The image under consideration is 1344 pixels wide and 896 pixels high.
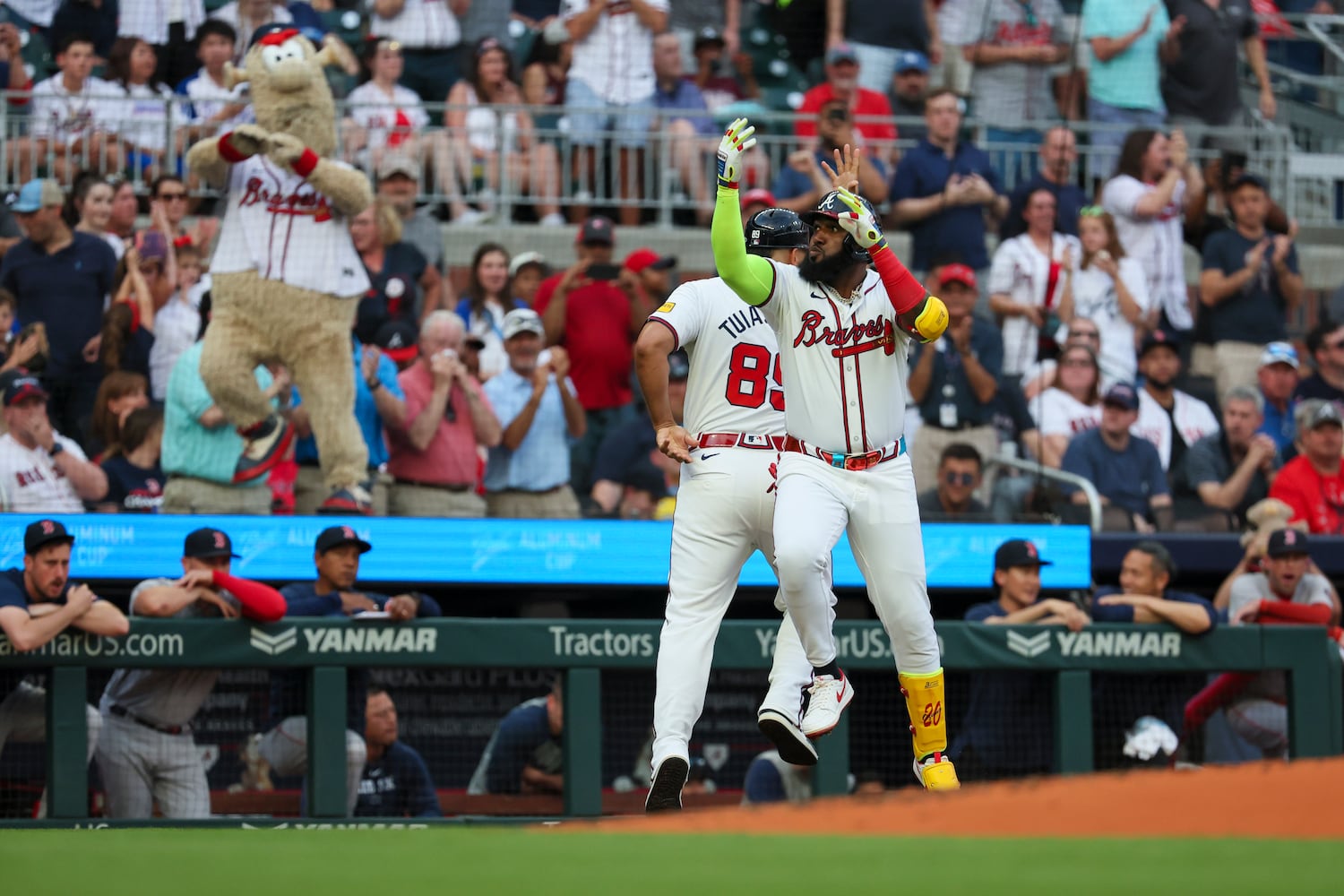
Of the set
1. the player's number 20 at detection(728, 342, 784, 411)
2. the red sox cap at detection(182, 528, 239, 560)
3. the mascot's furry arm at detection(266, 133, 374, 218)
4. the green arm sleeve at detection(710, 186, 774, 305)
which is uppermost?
the mascot's furry arm at detection(266, 133, 374, 218)

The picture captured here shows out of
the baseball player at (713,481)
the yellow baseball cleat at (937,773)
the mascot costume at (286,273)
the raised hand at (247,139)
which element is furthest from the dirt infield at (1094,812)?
the raised hand at (247,139)

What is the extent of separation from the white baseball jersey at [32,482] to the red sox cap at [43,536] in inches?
35.7

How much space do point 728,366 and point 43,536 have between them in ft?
9.59

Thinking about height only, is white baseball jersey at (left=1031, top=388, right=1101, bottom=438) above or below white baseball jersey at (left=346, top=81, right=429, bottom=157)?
below

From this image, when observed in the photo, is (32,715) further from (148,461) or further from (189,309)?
(189,309)

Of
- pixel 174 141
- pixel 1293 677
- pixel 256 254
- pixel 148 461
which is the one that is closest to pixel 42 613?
pixel 148 461

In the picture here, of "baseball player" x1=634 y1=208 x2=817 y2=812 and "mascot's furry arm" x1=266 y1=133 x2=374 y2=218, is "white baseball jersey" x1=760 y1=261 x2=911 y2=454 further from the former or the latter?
"mascot's furry arm" x1=266 y1=133 x2=374 y2=218

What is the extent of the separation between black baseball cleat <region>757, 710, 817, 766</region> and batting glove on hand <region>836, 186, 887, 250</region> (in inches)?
64.9

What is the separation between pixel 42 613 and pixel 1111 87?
8.56 meters

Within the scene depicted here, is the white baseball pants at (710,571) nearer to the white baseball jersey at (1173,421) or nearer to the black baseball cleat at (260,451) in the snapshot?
the black baseball cleat at (260,451)

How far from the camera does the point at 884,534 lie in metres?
6.85

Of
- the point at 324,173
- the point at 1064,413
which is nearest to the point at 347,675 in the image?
the point at 324,173

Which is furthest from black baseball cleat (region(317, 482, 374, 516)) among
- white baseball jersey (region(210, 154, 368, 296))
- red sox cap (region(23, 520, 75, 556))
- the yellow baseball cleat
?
the yellow baseball cleat

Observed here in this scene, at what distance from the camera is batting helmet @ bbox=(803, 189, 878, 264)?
6.71 metres
